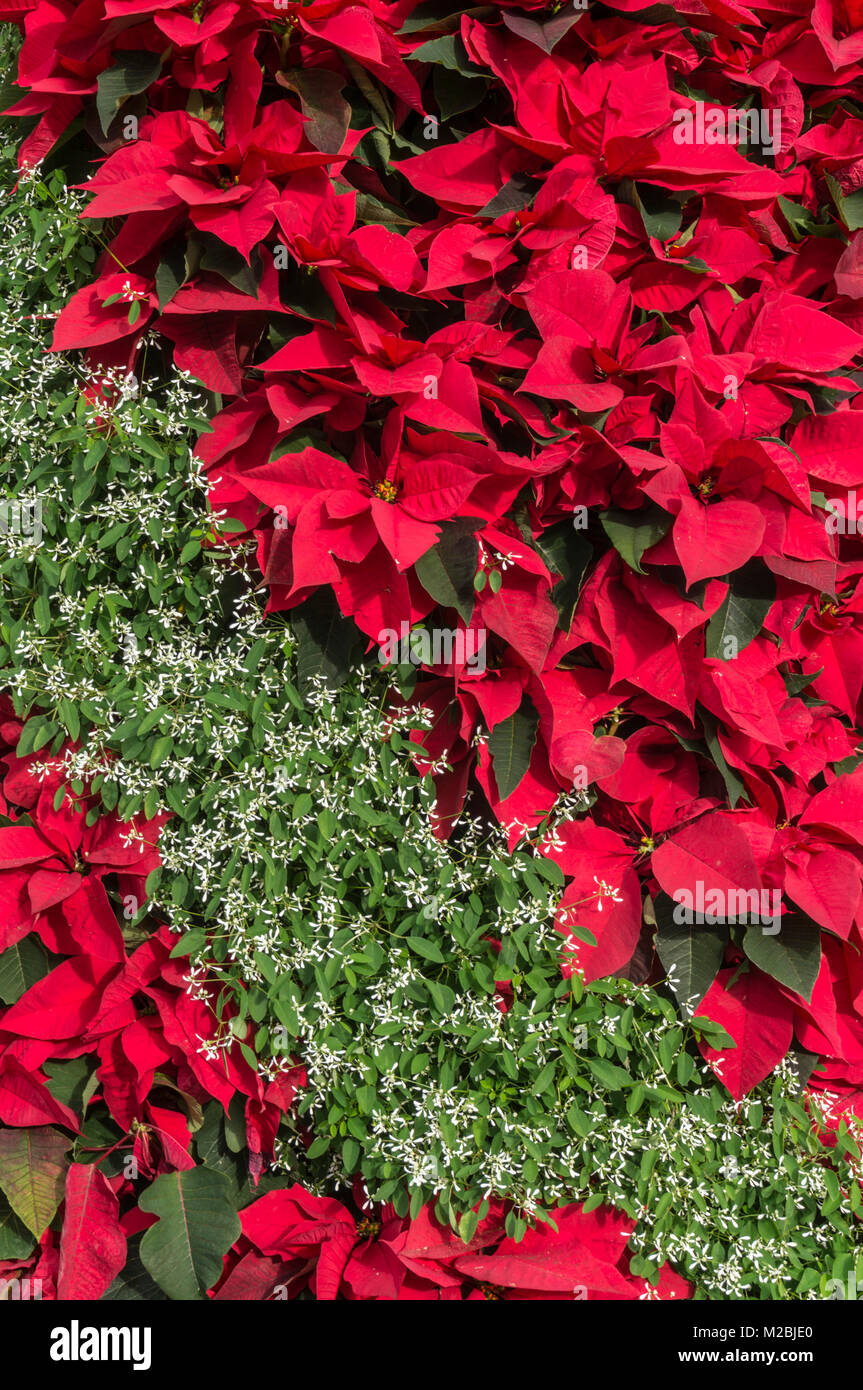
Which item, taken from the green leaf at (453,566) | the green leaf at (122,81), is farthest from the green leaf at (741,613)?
the green leaf at (122,81)

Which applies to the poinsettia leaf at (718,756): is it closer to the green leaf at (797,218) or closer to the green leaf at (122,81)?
the green leaf at (797,218)

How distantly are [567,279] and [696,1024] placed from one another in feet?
2.67

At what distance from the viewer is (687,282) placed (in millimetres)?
1223

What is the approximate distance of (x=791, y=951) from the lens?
4.00 ft

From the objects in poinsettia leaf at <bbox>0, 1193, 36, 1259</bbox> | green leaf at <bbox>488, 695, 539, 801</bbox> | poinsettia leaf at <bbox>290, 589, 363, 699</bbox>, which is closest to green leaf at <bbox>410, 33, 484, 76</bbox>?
poinsettia leaf at <bbox>290, 589, 363, 699</bbox>

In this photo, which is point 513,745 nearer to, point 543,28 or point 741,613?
point 741,613

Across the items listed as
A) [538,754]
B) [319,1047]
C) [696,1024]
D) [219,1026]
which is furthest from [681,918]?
[219,1026]

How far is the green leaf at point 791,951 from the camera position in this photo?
3.94ft

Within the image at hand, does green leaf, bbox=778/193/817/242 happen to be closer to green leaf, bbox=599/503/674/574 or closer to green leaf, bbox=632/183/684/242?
green leaf, bbox=632/183/684/242

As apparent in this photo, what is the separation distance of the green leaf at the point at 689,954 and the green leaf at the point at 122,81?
3.47ft

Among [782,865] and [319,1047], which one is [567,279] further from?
[319,1047]

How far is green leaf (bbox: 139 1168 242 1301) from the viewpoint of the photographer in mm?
1221

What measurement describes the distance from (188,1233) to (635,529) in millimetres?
919
